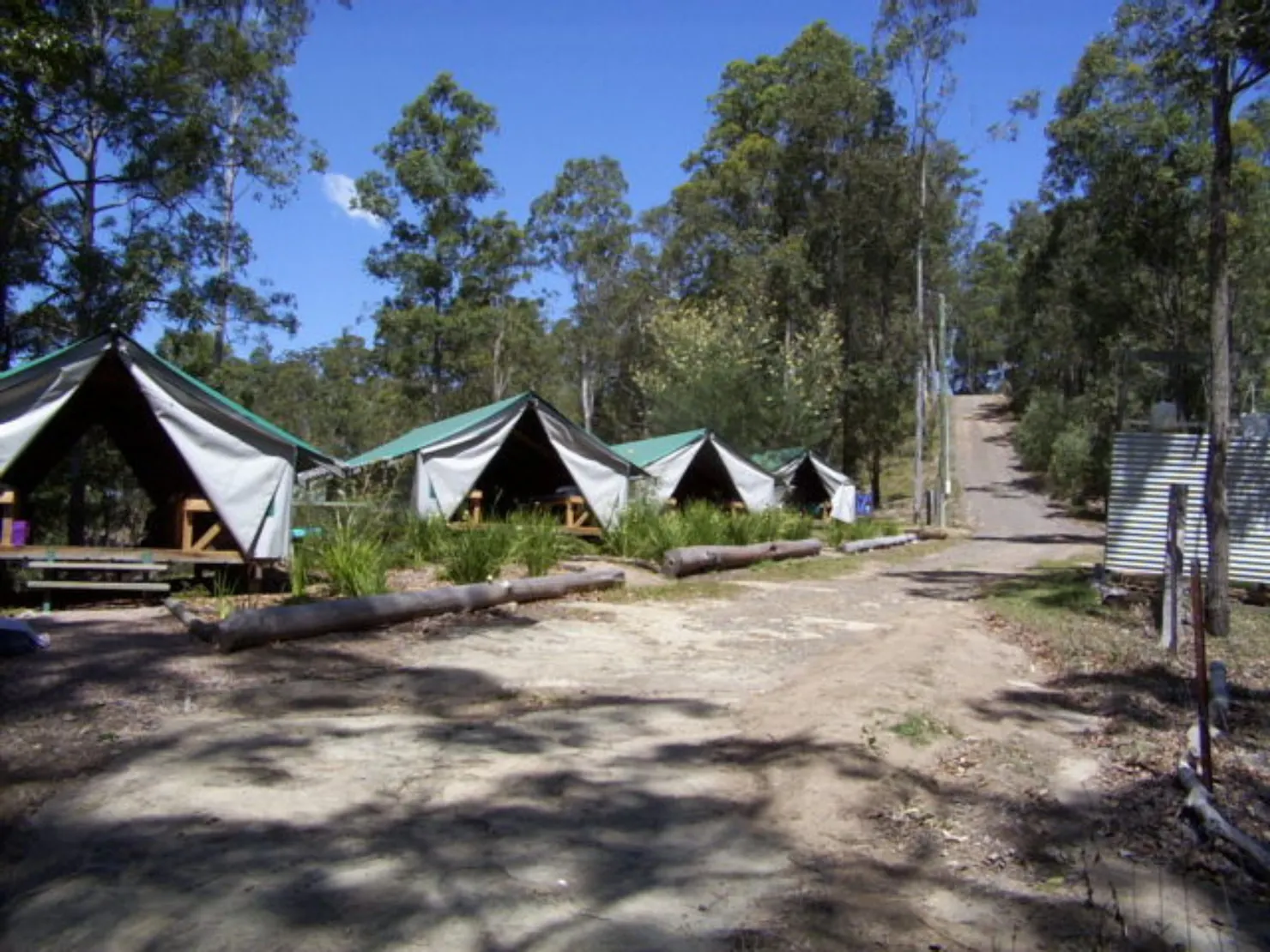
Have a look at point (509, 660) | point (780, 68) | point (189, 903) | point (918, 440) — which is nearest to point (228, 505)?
point (509, 660)

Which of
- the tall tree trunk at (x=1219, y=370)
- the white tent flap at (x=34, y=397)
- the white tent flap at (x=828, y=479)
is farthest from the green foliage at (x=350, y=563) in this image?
the white tent flap at (x=828, y=479)

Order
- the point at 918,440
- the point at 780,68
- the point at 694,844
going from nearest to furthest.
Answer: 1. the point at 694,844
2. the point at 918,440
3. the point at 780,68

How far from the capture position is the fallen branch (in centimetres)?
386

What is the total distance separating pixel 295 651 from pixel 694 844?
4.55 meters

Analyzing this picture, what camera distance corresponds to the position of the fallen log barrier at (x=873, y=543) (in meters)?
21.1

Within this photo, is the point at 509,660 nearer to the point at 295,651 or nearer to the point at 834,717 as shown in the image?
the point at 295,651

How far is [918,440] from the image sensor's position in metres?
33.5

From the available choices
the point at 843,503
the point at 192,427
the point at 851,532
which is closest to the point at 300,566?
→ the point at 192,427

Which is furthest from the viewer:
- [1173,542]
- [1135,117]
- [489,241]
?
[489,241]

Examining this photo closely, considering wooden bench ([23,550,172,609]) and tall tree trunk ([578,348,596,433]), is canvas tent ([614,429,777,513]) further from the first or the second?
tall tree trunk ([578,348,596,433])

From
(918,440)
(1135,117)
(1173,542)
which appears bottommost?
(1173,542)

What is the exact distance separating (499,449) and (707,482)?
7809 mm

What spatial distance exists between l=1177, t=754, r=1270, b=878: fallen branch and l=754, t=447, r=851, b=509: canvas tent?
21.9 metres

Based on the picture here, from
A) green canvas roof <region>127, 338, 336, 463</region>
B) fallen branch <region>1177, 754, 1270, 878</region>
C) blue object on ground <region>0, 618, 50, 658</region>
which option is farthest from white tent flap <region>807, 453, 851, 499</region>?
fallen branch <region>1177, 754, 1270, 878</region>
